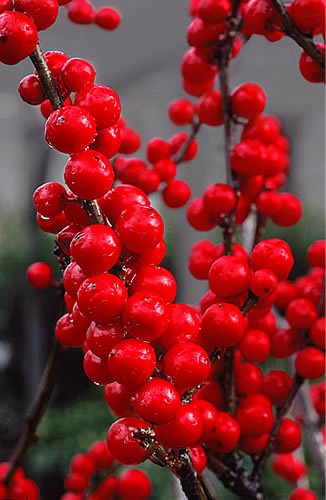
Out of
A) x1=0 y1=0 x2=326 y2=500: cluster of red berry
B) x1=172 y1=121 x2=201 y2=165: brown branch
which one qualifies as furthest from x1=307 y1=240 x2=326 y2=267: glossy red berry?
x1=172 y1=121 x2=201 y2=165: brown branch

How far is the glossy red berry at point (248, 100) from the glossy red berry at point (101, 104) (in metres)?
0.13

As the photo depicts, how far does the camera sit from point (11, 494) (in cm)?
40

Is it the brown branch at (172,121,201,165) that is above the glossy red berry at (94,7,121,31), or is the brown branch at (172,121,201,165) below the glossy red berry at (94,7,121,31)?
below

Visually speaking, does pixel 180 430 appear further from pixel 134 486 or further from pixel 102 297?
pixel 134 486

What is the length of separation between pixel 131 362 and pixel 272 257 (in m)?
0.09

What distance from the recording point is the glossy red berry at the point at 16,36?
20 cm

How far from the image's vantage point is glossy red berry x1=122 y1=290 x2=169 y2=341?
0.69ft

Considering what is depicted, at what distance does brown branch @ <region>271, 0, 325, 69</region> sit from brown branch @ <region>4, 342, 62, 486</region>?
0.69 feet

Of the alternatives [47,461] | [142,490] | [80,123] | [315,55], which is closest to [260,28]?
[315,55]

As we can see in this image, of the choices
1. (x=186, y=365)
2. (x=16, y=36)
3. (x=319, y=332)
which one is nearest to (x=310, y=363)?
(x=319, y=332)

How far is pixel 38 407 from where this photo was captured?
0.36 m

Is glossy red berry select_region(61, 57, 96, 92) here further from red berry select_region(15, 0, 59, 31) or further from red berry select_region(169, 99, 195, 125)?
red berry select_region(169, 99, 195, 125)

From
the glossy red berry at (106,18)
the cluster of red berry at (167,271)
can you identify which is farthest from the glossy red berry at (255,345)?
the glossy red berry at (106,18)

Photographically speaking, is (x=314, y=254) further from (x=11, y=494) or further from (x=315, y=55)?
(x=11, y=494)
